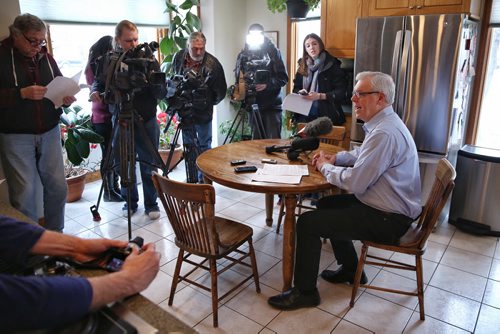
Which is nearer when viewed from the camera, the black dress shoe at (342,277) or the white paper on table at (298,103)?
the black dress shoe at (342,277)

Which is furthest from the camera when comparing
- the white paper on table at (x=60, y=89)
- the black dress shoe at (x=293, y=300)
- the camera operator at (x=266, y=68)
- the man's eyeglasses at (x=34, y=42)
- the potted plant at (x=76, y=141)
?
the camera operator at (x=266, y=68)

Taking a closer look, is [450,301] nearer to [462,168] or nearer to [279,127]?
[462,168]

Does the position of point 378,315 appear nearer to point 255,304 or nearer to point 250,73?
point 255,304

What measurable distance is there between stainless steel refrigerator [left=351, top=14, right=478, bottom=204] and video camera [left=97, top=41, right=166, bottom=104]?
1.65 metres

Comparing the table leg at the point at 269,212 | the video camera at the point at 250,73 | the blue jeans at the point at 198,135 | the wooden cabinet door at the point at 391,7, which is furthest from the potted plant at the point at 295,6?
the table leg at the point at 269,212

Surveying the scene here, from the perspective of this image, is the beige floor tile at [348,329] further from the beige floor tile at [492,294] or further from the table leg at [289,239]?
the beige floor tile at [492,294]

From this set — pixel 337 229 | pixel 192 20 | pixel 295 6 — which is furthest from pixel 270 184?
pixel 192 20

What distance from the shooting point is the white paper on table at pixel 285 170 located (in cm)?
213

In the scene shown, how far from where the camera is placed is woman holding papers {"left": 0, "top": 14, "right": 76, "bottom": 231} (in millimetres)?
2213

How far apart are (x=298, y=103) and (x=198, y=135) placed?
102 centimetres

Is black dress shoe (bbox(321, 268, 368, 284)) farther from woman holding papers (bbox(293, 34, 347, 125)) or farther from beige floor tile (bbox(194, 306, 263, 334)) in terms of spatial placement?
woman holding papers (bbox(293, 34, 347, 125))

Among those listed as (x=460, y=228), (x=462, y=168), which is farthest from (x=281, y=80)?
(x=460, y=228)

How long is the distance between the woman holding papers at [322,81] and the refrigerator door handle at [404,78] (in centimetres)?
49

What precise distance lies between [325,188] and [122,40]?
6.12ft
